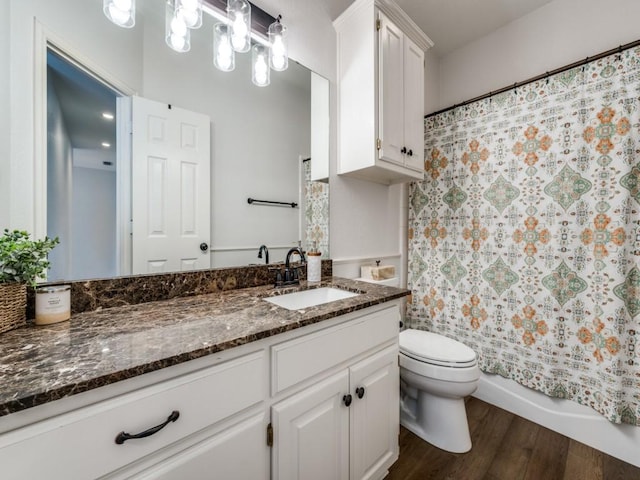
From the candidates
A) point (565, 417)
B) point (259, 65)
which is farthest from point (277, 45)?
point (565, 417)

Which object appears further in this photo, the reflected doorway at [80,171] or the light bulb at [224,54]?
the light bulb at [224,54]

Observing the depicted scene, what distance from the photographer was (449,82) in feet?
7.58

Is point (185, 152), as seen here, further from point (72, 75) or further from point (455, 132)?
point (455, 132)

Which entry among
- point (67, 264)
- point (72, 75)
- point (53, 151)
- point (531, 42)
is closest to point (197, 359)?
point (67, 264)

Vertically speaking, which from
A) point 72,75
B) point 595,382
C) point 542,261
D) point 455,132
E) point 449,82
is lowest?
point 595,382

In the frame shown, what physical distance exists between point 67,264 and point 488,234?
2.18m

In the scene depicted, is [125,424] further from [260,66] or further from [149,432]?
[260,66]

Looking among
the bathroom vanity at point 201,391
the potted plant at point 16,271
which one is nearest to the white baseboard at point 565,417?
the bathroom vanity at point 201,391

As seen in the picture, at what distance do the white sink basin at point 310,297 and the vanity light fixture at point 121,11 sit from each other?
119cm

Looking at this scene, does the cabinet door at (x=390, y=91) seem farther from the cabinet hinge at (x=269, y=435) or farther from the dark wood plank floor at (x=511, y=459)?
the dark wood plank floor at (x=511, y=459)

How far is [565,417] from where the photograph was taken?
155 cm

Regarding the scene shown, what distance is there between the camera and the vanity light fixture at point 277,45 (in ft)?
4.55

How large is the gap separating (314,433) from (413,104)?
5.77ft

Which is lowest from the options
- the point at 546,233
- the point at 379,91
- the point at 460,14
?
the point at 546,233
